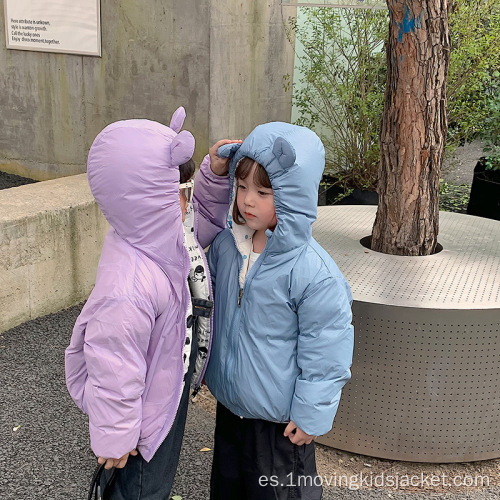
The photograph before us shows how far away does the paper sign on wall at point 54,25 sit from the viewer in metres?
6.41

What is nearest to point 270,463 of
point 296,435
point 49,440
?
point 296,435

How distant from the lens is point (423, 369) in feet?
9.82

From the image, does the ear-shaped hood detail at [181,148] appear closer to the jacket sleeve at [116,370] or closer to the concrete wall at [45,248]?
the jacket sleeve at [116,370]

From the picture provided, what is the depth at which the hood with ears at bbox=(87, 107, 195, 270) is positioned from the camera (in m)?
1.96

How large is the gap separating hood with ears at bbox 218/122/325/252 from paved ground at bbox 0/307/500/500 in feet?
4.42

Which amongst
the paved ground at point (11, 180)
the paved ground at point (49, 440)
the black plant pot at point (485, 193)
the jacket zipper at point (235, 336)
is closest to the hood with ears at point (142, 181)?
the jacket zipper at point (235, 336)

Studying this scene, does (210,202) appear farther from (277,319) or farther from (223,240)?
(277,319)

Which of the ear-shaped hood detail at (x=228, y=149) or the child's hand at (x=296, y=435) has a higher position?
the ear-shaped hood detail at (x=228, y=149)

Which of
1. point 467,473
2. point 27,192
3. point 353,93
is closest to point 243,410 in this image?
point 467,473

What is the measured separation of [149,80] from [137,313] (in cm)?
468

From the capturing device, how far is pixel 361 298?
3010mm

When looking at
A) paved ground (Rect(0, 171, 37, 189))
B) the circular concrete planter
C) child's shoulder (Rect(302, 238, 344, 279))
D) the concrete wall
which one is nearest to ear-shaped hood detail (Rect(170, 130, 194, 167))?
child's shoulder (Rect(302, 238, 344, 279))

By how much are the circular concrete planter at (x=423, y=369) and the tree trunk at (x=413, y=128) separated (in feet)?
1.20

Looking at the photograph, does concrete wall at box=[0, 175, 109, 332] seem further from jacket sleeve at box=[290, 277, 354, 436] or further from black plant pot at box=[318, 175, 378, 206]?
black plant pot at box=[318, 175, 378, 206]
